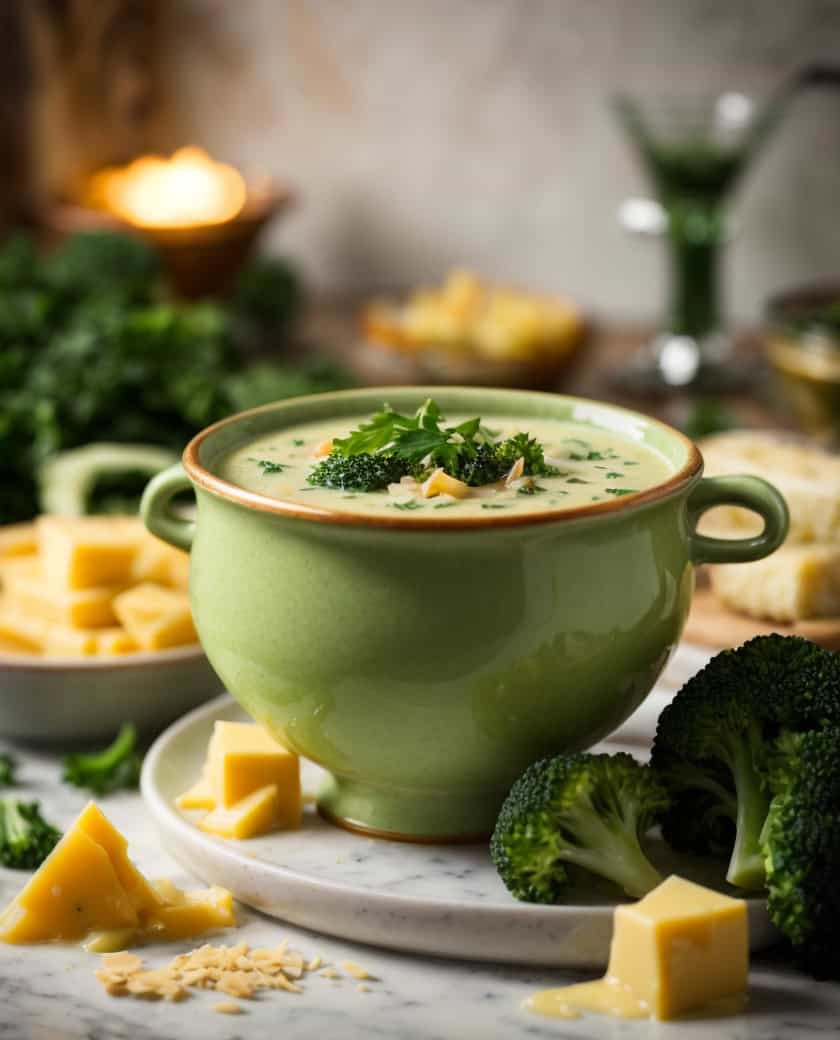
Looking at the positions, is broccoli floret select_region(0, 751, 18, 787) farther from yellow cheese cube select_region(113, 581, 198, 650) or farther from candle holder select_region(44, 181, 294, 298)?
candle holder select_region(44, 181, 294, 298)

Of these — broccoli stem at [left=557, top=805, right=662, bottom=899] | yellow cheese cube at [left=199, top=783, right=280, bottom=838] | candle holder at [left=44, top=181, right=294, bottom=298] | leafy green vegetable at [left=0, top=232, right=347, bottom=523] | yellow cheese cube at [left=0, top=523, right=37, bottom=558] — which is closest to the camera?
broccoli stem at [left=557, top=805, right=662, bottom=899]

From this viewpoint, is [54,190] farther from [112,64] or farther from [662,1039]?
[662,1039]

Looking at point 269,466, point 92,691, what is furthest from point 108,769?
point 269,466

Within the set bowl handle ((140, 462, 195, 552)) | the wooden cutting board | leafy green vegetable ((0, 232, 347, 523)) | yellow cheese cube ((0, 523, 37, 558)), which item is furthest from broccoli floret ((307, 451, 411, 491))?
leafy green vegetable ((0, 232, 347, 523))

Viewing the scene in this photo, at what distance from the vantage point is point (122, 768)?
144cm

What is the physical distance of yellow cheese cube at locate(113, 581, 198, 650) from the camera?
152 cm

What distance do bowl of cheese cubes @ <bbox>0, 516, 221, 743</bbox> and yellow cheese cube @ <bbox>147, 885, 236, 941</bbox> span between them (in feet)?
1.17

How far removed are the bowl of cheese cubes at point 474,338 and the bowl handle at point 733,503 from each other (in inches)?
51.8

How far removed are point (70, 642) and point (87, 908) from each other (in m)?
0.43

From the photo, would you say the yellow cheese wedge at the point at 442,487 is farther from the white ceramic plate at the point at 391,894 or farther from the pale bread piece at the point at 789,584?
the pale bread piece at the point at 789,584

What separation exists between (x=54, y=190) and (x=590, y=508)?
227 centimetres

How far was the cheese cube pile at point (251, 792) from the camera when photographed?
4.05 ft

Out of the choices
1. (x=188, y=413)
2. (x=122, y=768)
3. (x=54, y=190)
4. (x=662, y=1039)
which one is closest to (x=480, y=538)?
(x=662, y=1039)

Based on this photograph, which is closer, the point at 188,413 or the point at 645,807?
the point at 645,807
